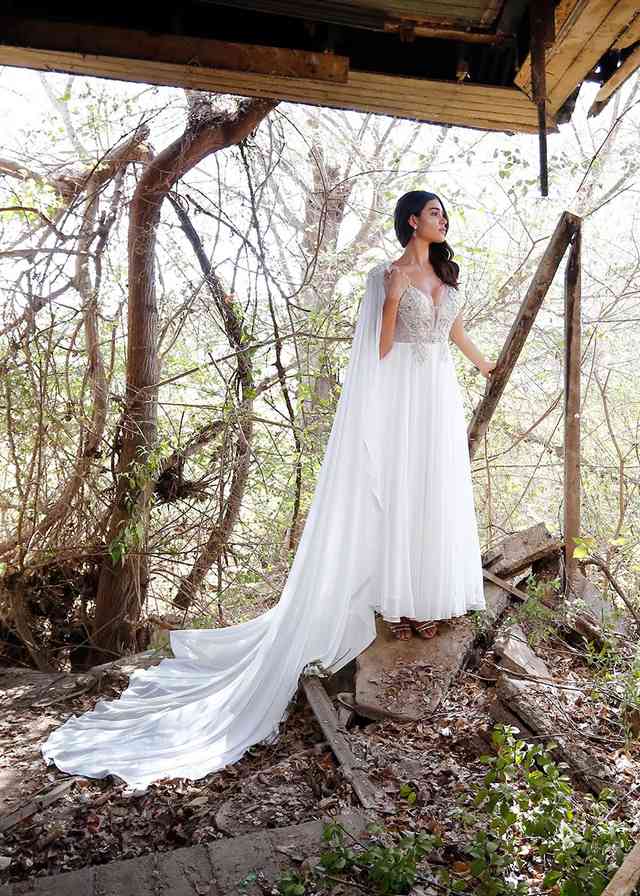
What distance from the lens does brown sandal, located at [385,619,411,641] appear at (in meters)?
4.07

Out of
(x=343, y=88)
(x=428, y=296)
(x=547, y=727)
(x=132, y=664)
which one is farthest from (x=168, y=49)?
(x=132, y=664)

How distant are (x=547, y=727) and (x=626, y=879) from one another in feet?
4.02

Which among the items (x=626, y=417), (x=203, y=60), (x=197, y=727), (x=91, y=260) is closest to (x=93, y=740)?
(x=197, y=727)

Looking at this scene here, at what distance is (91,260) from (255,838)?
4.58 metres

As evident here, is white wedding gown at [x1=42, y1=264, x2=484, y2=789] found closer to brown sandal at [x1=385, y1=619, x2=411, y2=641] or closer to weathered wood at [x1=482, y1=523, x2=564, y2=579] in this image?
brown sandal at [x1=385, y1=619, x2=411, y2=641]

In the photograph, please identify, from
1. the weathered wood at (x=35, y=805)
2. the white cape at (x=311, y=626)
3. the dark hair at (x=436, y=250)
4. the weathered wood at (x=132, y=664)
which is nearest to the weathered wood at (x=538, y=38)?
the dark hair at (x=436, y=250)

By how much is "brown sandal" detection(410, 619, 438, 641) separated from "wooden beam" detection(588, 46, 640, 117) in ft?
8.08

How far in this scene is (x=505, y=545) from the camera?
4.87 m

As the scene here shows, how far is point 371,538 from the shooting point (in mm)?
4133

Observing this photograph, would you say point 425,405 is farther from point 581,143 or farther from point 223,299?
point 581,143

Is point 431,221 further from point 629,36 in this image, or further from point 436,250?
→ point 629,36

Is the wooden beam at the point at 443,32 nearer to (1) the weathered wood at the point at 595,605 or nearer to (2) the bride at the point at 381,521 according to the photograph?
(2) the bride at the point at 381,521

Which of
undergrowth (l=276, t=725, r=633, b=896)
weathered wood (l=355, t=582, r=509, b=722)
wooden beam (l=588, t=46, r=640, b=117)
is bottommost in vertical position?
undergrowth (l=276, t=725, r=633, b=896)

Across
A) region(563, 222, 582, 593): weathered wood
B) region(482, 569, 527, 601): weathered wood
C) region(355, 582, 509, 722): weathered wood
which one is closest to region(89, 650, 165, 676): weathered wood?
region(355, 582, 509, 722): weathered wood
